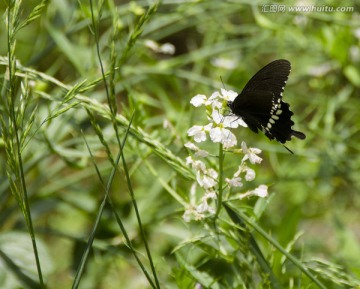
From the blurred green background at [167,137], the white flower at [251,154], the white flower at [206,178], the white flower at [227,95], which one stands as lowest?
the blurred green background at [167,137]

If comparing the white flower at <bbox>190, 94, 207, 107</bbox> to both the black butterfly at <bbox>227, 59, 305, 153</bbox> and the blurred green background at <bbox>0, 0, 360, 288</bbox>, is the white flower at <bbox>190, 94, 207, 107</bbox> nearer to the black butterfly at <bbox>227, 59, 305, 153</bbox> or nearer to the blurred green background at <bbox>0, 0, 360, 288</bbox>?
the black butterfly at <bbox>227, 59, 305, 153</bbox>

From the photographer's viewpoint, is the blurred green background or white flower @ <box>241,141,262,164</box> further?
the blurred green background

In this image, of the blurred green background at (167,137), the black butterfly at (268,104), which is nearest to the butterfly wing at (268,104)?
the black butterfly at (268,104)

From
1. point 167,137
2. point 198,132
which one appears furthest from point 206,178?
point 167,137

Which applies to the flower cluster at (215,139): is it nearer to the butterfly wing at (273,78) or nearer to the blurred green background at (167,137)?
the butterfly wing at (273,78)

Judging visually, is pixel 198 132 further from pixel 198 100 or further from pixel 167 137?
pixel 167 137

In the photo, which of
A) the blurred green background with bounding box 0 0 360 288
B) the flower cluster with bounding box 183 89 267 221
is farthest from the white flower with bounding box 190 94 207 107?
the blurred green background with bounding box 0 0 360 288

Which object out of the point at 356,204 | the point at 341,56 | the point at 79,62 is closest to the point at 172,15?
the point at 79,62

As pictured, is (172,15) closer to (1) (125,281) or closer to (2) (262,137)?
(2) (262,137)
